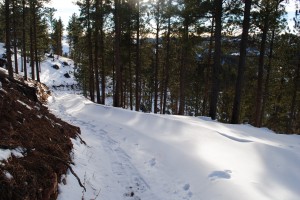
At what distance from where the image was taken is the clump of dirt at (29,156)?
3910 mm

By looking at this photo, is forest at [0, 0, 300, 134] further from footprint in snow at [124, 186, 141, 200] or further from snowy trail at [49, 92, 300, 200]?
footprint in snow at [124, 186, 141, 200]

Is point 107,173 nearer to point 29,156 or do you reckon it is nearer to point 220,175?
point 29,156

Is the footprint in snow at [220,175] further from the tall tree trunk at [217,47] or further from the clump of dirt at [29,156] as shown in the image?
the tall tree trunk at [217,47]

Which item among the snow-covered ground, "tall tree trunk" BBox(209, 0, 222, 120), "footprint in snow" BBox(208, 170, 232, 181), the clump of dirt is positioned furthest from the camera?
"tall tree trunk" BBox(209, 0, 222, 120)

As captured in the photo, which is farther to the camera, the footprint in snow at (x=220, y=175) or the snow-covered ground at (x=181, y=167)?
the footprint in snow at (x=220, y=175)

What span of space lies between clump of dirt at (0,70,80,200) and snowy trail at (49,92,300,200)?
16.4 inches

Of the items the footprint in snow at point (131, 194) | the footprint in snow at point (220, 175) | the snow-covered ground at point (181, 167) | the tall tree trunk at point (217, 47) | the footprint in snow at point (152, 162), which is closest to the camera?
the snow-covered ground at point (181, 167)

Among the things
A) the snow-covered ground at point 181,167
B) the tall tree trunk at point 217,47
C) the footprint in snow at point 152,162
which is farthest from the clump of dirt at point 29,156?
the tall tree trunk at point 217,47

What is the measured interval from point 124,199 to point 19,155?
217 centimetres

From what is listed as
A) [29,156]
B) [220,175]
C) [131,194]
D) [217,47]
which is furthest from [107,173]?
[217,47]

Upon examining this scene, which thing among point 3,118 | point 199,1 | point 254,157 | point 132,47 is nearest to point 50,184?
point 3,118

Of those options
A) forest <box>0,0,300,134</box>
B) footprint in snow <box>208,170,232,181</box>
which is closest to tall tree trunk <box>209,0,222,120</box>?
forest <box>0,0,300,134</box>

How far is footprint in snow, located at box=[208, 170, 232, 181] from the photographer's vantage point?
617cm

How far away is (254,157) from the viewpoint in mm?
7207
